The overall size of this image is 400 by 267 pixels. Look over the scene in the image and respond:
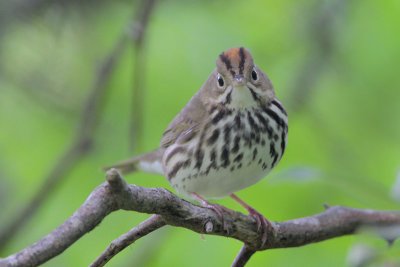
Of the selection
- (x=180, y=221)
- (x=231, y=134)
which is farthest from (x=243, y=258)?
(x=231, y=134)

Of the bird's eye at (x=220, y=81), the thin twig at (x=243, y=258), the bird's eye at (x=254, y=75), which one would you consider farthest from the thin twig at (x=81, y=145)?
the thin twig at (x=243, y=258)

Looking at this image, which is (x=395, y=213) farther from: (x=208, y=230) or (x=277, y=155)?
(x=208, y=230)

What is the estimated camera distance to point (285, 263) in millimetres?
5258

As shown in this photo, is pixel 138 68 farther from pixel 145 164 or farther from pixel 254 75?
pixel 254 75

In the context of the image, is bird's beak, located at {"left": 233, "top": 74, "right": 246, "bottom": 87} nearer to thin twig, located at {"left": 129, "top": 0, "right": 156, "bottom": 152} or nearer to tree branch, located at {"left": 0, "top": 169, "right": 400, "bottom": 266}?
tree branch, located at {"left": 0, "top": 169, "right": 400, "bottom": 266}

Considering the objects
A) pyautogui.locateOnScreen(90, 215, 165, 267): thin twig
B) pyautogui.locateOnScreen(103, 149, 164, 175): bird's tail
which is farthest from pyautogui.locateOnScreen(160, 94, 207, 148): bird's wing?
pyautogui.locateOnScreen(90, 215, 165, 267): thin twig

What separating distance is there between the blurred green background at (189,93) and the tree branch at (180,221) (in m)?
1.13

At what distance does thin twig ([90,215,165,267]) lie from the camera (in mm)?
2770

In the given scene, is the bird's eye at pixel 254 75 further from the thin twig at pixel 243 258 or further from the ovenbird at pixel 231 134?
the thin twig at pixel 243 258

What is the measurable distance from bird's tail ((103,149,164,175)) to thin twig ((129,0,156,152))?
0.09 m

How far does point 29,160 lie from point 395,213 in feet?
9.97

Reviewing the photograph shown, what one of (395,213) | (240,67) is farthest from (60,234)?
(395,213)

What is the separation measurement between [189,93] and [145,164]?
0.97 metres

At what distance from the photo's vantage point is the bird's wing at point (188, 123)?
4.50m
